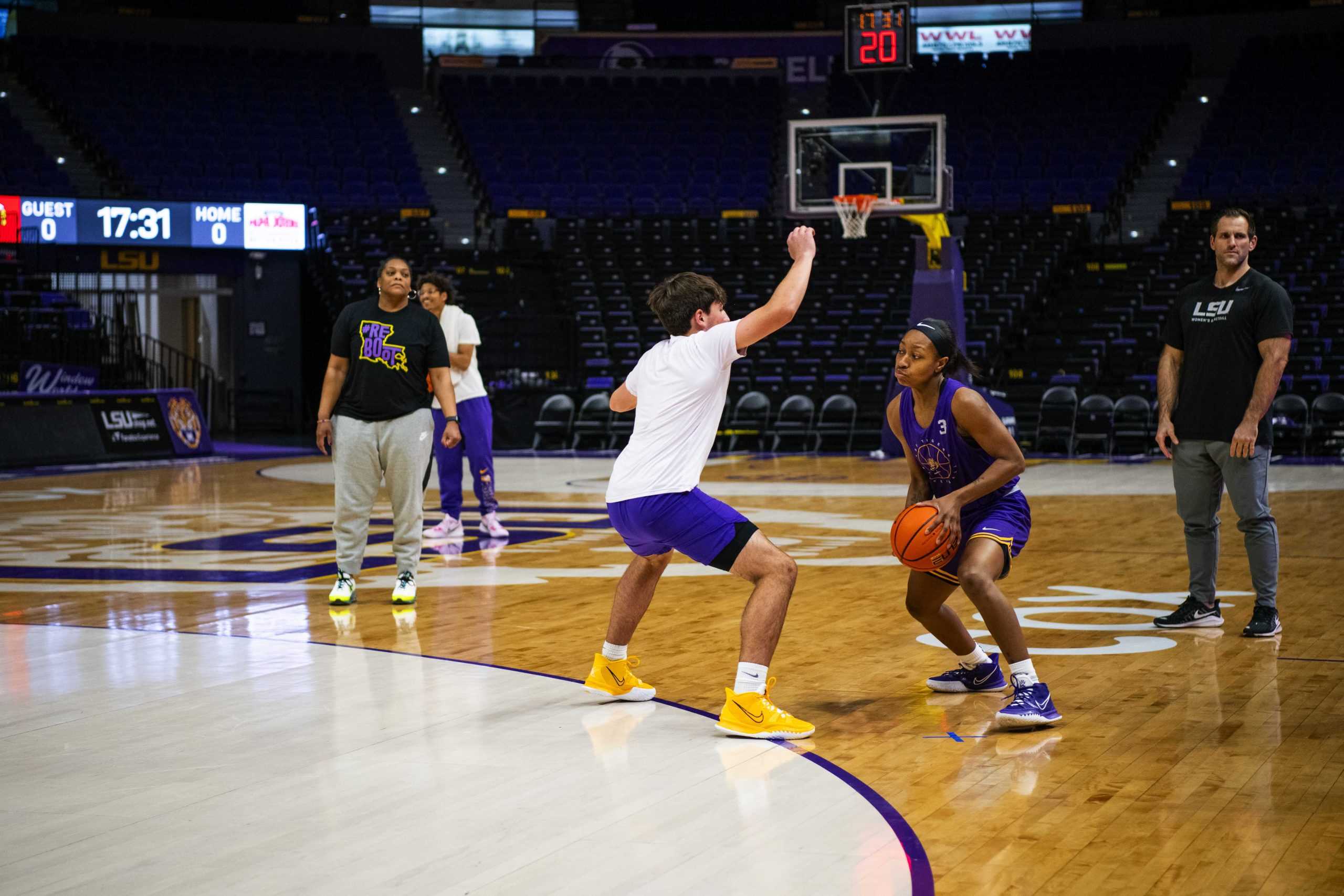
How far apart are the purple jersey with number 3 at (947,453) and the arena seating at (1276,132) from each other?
72.6 feet

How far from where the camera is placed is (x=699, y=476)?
480cm

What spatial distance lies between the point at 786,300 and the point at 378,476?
351 centimetres

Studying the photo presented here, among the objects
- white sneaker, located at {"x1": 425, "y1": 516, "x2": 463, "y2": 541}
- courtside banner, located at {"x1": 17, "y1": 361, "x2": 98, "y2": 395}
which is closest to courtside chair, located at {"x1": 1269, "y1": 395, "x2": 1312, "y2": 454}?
white sneaker, located at {"x1": 425, "y1": 516, "x2": 463, "y2": 541}

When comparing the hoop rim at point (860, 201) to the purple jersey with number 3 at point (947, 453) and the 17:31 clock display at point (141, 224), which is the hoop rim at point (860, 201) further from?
the purple jersey with number 3 at point (947, 453)

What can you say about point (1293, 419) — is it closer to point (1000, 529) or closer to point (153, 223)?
point (1000, 529)

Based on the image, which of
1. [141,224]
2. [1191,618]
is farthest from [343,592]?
[141,224]

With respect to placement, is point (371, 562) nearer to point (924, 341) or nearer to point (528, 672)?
point (528, 672)

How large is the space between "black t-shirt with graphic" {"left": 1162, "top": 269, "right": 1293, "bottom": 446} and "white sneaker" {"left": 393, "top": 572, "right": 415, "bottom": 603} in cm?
376

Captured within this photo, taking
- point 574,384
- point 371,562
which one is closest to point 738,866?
point 371,562

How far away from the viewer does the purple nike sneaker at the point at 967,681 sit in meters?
5.30

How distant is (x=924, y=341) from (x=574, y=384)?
17588 millimetres

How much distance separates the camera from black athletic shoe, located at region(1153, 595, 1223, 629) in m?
6.45

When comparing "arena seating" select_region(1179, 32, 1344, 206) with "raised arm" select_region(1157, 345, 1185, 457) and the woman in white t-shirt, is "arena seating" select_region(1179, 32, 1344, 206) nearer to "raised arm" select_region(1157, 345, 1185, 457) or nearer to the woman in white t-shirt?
the woman in white t-shirt

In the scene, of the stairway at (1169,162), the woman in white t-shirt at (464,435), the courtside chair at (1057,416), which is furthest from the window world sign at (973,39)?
the woman in white t-shirt at (464,435)
